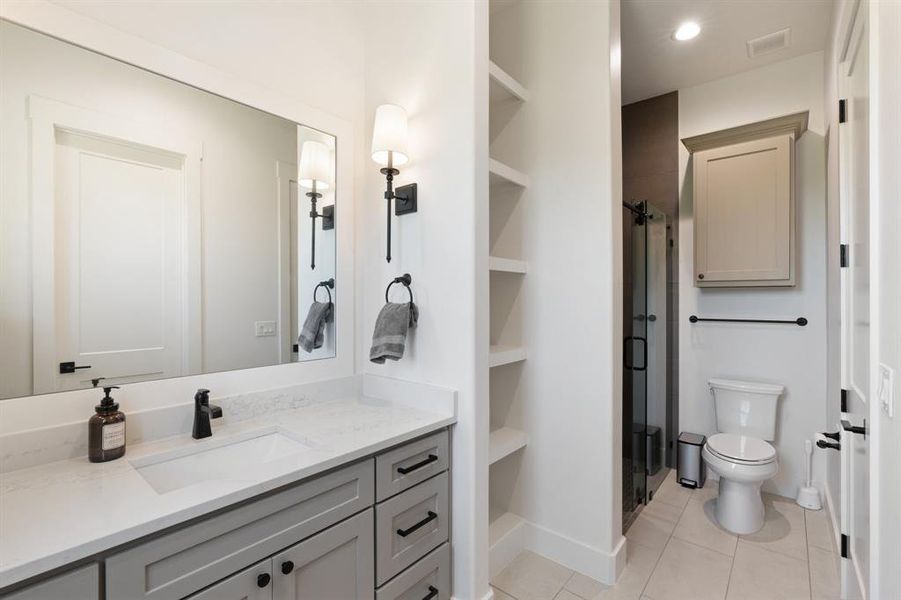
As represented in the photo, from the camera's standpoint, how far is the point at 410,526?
146 cm

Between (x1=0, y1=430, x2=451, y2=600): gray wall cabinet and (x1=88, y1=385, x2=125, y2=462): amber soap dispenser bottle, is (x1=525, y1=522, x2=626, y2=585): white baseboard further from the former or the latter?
(x1=88, y1=385, x2=125, y2=462): amber soap dispenser bottle

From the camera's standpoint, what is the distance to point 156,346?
1.39 metres

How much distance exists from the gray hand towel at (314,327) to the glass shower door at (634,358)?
1.55m

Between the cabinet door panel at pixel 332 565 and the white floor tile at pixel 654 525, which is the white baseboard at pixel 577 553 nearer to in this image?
the white floor tile at pixel 654 525

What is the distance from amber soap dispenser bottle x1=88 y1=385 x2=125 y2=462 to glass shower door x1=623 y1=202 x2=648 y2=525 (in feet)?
7.14

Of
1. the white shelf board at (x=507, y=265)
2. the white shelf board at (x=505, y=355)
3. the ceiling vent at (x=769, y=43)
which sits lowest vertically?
the white shelf board at (x=505, y=355)

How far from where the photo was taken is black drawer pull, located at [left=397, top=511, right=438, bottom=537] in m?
1.42

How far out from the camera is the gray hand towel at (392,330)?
1698 mm

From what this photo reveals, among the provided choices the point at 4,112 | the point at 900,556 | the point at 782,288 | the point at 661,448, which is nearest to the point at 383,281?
the point at 4,112

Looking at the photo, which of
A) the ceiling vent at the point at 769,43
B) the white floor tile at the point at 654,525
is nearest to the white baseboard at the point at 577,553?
the white floor tile at the point at 654,525

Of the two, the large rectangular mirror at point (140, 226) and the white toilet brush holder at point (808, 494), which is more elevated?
the large rectangular mirror at point (140, 226)

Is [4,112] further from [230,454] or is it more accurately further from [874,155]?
[874,155]

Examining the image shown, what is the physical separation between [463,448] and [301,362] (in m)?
0.80

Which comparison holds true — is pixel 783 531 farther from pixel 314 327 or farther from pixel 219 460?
pixel 219 460
